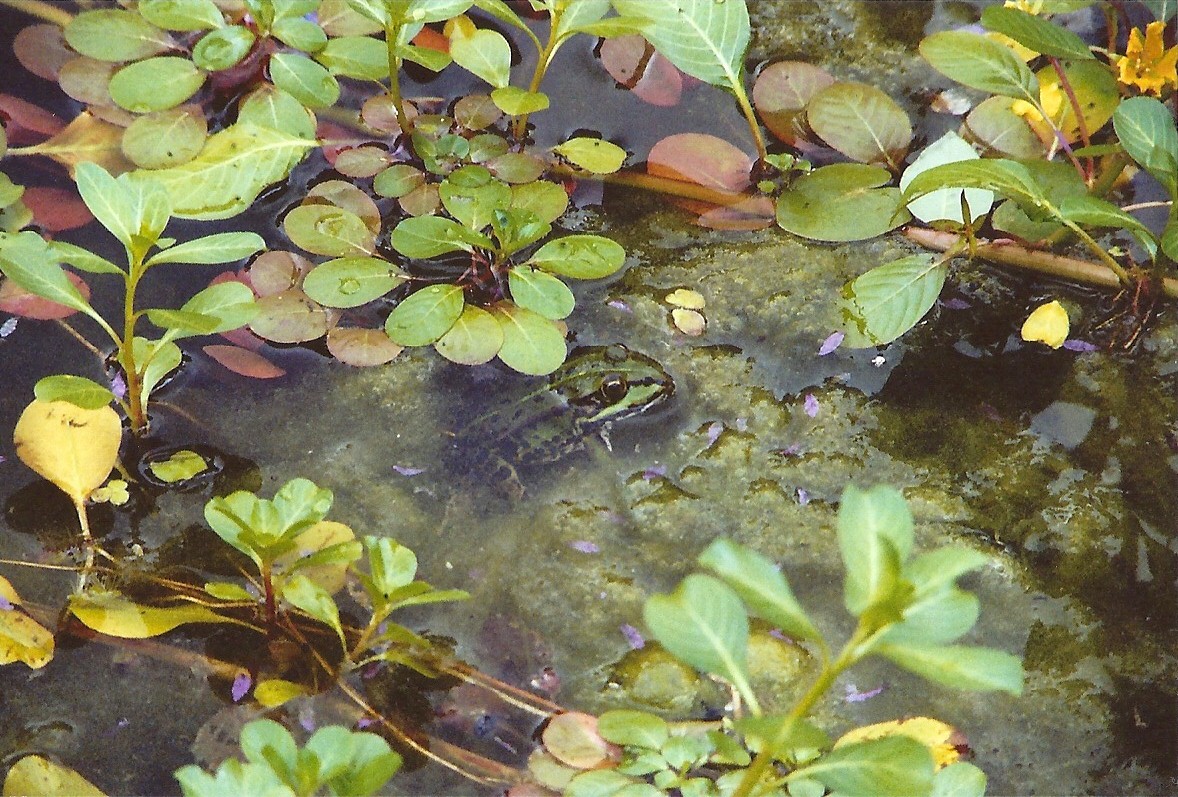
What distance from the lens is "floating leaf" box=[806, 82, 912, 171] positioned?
2.29 m

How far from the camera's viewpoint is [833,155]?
2342 millimetres

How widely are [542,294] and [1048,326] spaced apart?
3.35ft

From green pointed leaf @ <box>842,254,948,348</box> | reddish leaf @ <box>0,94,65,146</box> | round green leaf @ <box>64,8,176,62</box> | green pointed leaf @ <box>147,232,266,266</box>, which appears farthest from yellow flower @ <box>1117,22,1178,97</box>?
reddish leaf @ <box>0,94,65,146</box>

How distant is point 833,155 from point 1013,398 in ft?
2.32

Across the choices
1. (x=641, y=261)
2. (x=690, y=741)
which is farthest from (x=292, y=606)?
(x=641, y=261)

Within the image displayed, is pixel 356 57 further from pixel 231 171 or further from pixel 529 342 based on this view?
pixel 529 342

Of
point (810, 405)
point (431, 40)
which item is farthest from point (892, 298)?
point (431, 40)

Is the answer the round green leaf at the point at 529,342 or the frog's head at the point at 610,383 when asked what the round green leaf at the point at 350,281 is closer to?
the round green leaf at the point at 529,342

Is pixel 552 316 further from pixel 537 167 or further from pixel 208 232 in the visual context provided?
pixel 208 232

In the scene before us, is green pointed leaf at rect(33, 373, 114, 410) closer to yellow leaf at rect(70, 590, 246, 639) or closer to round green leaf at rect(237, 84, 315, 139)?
yellow leaf at rect(70, 590, 246, 639)

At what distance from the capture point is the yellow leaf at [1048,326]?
206cm

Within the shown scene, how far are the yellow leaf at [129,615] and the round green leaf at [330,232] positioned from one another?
0.77m

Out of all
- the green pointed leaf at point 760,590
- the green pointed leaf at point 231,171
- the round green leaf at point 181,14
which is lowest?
the green pointed leaf at point 231,171

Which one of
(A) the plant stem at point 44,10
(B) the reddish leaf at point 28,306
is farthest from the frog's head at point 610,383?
(A) the plant stem at point 44,10
